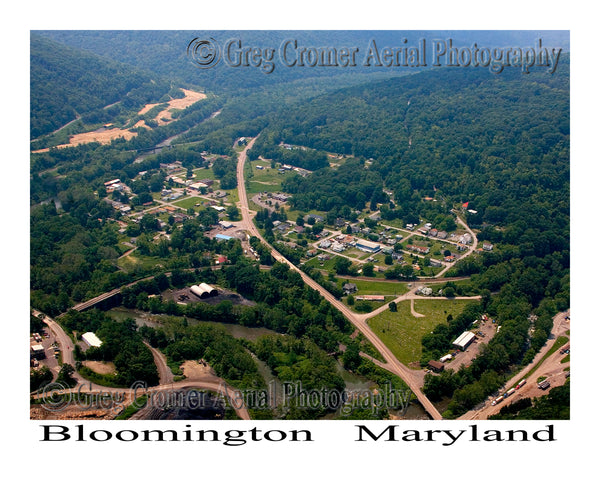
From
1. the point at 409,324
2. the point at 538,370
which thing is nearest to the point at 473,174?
the point at 409,324

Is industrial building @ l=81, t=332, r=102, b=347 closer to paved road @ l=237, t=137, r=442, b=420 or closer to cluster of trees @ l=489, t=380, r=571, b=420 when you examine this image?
paved road @ l=237, t=137, r=442, b=420

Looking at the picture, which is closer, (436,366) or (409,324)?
(436,366)

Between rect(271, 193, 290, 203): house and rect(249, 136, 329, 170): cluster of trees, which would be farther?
rect(249, 136, 329, 170): cluster of trees

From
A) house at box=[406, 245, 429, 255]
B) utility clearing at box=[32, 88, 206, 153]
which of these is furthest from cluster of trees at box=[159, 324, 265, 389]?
utility clearing at box=[32, 88, 206, 153]

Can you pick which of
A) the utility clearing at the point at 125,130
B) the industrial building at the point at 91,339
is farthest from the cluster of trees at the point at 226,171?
the industrial building at the point at 91,339

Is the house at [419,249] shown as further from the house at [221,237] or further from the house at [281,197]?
the house at [281,197]

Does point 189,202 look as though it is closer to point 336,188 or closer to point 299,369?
point 336,188
